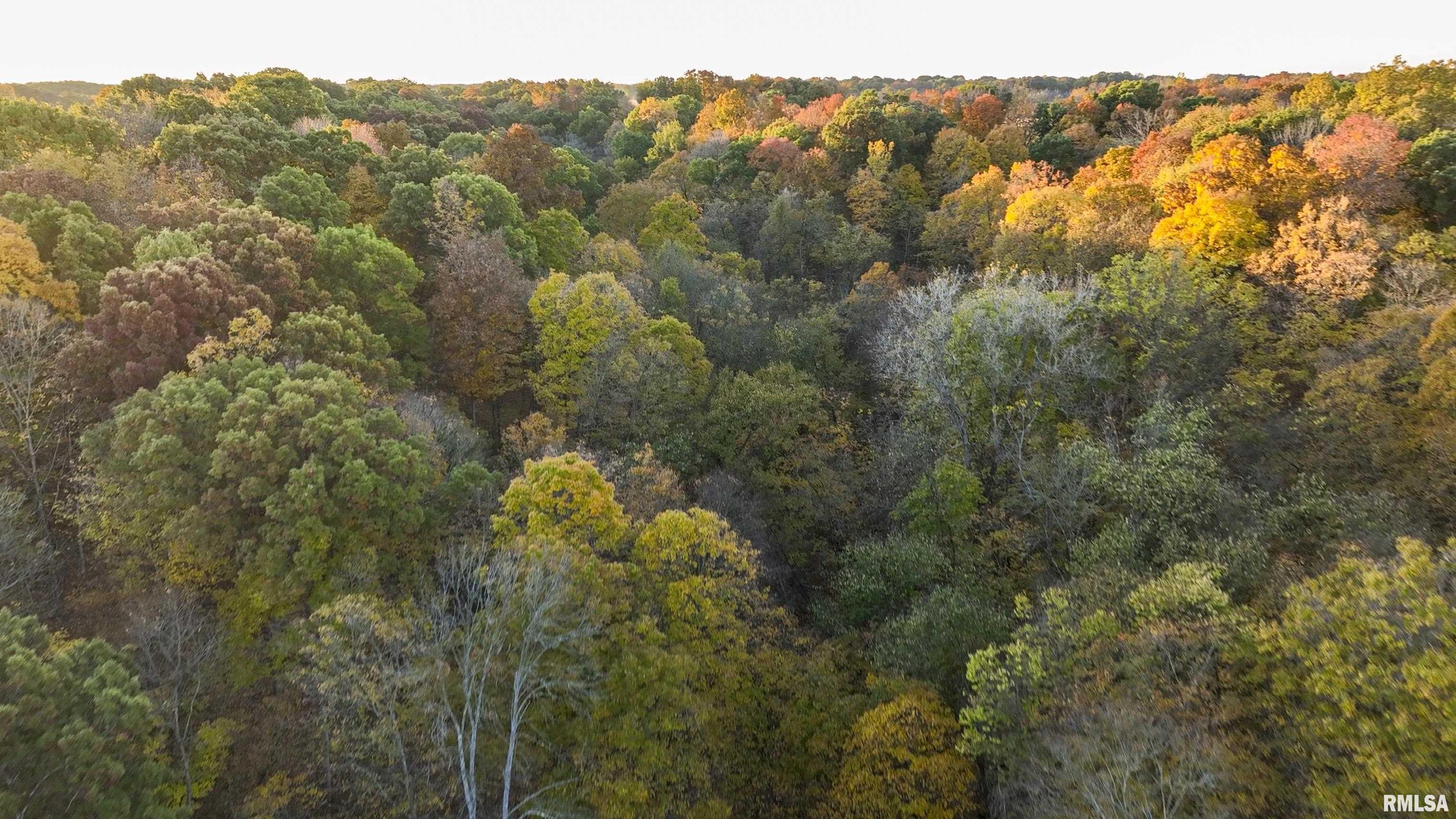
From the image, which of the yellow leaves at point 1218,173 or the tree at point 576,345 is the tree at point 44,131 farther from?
the yellow leaves at point 1218,173

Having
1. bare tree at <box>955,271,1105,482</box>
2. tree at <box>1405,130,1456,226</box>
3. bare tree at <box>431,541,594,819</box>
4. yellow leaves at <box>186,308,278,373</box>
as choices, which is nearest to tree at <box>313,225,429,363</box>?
yellow leaves at <box>186,308,278,373</box>

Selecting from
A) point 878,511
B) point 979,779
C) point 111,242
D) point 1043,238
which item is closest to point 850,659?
point 979,779

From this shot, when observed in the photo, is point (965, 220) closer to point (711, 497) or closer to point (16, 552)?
point (711, 497)

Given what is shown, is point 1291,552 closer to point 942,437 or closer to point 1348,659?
point 1348,659

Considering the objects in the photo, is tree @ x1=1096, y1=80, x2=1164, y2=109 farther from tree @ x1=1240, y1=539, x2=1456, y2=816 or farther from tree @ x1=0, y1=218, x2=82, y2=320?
tree @ x1=0, y1=218, x2=82, y2=320

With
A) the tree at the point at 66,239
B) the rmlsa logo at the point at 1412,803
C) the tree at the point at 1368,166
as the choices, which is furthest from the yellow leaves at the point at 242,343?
the tree at the point at 1368,166

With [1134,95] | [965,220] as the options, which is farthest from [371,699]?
[1134,95]
